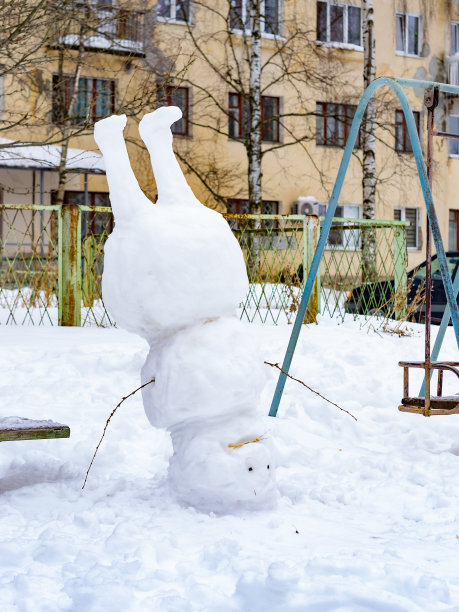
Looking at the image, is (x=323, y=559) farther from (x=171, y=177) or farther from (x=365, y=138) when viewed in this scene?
(x=365, y=138)

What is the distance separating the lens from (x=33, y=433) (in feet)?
9.80

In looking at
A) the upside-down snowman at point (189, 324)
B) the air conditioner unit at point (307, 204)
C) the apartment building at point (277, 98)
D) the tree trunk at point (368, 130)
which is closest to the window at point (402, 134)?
the apartment building at point (277, 98)

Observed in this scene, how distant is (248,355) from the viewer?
118 inches

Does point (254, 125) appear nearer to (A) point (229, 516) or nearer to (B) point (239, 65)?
(B) point (239, 65)

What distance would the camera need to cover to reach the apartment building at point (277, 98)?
51.0 feet

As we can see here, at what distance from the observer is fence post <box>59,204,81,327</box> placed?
6891 millimetres

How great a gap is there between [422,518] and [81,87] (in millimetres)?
14994

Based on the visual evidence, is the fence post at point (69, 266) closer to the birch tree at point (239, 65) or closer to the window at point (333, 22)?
the birch tree at point (239, 65)

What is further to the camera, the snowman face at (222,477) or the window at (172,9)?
the window at (172,9)

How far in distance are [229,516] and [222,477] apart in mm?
150

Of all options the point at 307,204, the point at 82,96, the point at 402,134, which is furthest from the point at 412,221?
the point at 82,96

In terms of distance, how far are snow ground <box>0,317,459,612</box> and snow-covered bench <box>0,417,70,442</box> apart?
0.28 meters

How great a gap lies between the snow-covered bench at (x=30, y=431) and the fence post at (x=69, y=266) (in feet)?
12.6

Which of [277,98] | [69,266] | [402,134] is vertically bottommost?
[69,266]
